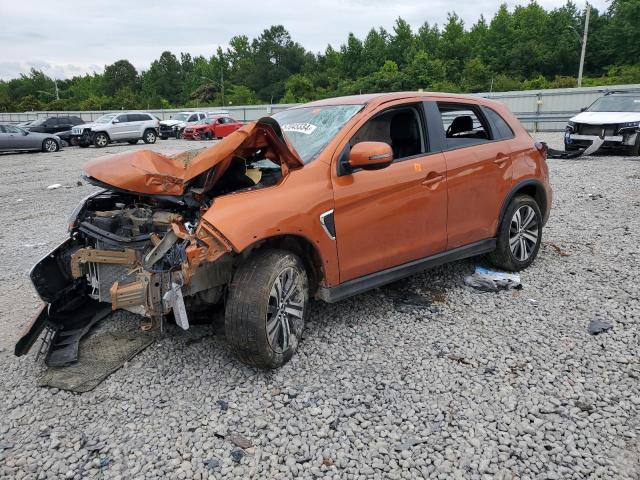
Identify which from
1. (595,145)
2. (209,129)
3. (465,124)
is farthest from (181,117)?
(465,124)

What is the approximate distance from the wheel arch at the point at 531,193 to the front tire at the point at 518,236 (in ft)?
0.19

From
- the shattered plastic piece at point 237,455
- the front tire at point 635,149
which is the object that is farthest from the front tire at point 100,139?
the shattered plastic piece at point 237,455

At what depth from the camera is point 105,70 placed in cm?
9631

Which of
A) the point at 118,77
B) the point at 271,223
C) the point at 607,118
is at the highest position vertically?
the point at 118,77

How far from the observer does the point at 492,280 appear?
187 inches

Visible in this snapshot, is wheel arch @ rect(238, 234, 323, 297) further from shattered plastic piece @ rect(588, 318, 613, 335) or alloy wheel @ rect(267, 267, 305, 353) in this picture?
shattered plastic piece @ rect(588, 318, 613, 335)

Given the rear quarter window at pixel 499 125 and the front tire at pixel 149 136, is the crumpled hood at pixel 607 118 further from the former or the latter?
the front tire at pixel 149 136

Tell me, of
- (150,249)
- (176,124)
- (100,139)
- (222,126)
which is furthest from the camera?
(176,124)

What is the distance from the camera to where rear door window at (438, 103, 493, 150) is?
15.0ft

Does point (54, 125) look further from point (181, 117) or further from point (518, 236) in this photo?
point (518, 236)

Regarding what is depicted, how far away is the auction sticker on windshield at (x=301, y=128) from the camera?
13.2 ft

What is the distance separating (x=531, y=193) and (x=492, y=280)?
3.85 ft

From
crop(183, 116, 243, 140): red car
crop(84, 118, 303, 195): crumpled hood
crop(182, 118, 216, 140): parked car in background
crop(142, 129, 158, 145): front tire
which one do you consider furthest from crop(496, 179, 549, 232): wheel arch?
crop(182, 118, 216, 140): parked car in background

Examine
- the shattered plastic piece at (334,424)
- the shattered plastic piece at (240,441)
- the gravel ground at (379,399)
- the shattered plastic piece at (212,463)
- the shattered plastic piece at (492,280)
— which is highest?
the shattered plastic piece at (492,280)
